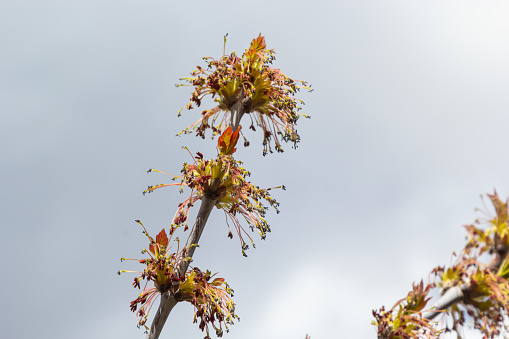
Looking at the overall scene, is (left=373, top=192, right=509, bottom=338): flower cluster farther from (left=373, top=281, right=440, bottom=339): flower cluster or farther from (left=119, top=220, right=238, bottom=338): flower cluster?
(left=119, top=220, right=238, bottom=338): flower cluster

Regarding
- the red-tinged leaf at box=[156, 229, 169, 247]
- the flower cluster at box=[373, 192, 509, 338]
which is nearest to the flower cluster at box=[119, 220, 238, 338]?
the red-tinged leaf at box=[156, 229, 169, 247]

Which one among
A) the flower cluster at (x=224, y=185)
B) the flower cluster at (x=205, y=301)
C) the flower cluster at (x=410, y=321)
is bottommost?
the flower cluster at (x=410, y=321)

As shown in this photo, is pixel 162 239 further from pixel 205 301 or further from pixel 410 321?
pixel 410 321

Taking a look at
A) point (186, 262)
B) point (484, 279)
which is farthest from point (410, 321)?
point (186, 262)

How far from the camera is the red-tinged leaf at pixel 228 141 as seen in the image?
7.77 metres

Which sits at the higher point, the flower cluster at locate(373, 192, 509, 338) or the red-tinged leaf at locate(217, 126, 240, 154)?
the red-tinged leaf at locate(217, 126, 240, 154)

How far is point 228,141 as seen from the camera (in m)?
7.78

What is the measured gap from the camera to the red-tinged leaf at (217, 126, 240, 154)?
7.77 metres

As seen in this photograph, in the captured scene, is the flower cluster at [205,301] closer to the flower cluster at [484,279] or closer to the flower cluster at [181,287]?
the flower cluster at [181,287]

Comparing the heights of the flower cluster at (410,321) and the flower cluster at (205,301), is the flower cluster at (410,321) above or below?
below

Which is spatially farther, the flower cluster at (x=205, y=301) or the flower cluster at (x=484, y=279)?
the flower cluster at (x=205, y=301)

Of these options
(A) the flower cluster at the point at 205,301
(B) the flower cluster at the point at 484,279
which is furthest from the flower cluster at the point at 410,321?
(A) the flower cluster at the point at 205,301

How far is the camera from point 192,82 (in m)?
8.59

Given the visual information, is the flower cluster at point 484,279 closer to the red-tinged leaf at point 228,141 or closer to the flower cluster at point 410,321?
the flower cluster at point 410,321
